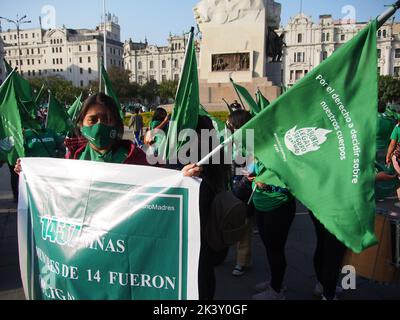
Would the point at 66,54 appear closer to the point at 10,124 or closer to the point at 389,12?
the point at 10,124

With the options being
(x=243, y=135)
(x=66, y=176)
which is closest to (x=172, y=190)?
(x=243, y=135)

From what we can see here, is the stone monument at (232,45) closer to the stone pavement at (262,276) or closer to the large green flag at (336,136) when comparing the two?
the stone pavement at (262,276)

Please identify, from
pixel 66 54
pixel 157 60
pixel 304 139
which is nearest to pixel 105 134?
pixel 304 139

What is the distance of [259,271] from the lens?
13.1 ft

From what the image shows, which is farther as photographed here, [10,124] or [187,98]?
[10,124]

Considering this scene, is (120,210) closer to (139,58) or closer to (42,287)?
(42,287)

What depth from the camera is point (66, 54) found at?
327 feet

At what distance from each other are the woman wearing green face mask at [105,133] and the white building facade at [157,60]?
9049cm

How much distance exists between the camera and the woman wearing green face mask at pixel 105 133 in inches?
96.5

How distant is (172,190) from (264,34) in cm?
1838

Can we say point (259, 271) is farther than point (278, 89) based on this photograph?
No

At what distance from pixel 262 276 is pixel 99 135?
2.34 m

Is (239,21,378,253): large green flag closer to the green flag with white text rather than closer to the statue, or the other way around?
the green flag with white text

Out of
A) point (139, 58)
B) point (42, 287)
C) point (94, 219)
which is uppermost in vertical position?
point (139, 58)
